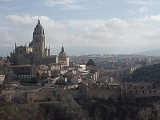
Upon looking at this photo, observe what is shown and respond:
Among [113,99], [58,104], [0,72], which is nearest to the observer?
[58,104]

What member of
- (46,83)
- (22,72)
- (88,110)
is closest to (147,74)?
(46,83)

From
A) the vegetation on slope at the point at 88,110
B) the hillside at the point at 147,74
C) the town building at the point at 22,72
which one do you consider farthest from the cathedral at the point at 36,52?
the vegetation on slope at the point at 88,110

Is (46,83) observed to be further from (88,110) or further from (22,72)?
(88,110)

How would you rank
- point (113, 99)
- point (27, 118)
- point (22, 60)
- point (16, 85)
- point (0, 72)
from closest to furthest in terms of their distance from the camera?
1. point (27, 118)
2. point (113, 99)
3. point (16, 85)
4. point (0, 72)
5. point (22, 60)

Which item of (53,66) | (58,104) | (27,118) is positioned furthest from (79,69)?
(27,118)

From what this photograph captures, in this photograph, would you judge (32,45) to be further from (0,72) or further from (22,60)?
(0,72)

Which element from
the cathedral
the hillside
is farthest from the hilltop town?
the hillside

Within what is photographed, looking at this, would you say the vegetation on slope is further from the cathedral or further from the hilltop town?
the cathedral

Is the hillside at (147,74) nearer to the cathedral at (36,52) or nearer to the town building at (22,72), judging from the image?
the cathedral at (36,52)
